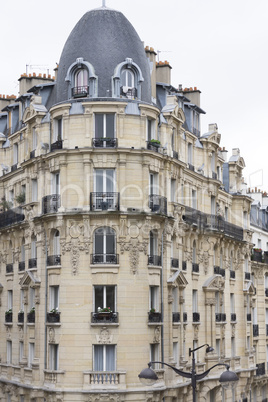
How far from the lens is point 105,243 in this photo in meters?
36.0

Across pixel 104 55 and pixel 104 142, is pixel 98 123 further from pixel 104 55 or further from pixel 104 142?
pixel 104 55

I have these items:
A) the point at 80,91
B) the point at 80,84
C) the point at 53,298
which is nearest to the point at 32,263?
the point at 53,298

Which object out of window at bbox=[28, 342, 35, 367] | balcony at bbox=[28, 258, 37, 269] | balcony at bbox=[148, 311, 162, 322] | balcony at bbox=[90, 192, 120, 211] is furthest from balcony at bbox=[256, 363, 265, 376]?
balcony at bbox=[90, 192, 120, 211]

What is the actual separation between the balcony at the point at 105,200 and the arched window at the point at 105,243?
0.99 meters

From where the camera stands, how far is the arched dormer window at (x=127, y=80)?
123ft

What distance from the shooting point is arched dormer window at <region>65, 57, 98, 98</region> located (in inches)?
1473

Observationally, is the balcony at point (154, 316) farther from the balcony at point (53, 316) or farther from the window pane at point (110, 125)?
the window pane at point (110, 125)

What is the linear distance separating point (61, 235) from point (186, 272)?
28.2 ft

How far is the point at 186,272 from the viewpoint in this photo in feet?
137

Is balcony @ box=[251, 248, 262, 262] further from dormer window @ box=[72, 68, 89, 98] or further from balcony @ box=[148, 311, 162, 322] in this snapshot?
dormer window @ box=[72, 68, 89, 98]

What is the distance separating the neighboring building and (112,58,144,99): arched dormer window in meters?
0.06

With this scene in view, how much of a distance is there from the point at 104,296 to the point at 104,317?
996 mm

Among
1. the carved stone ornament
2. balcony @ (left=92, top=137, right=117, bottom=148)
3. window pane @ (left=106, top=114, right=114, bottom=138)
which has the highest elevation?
window pane @ (left=106, top=114, right=114, bottom=138)

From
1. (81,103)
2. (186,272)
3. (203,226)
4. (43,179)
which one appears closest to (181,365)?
(186,272)
